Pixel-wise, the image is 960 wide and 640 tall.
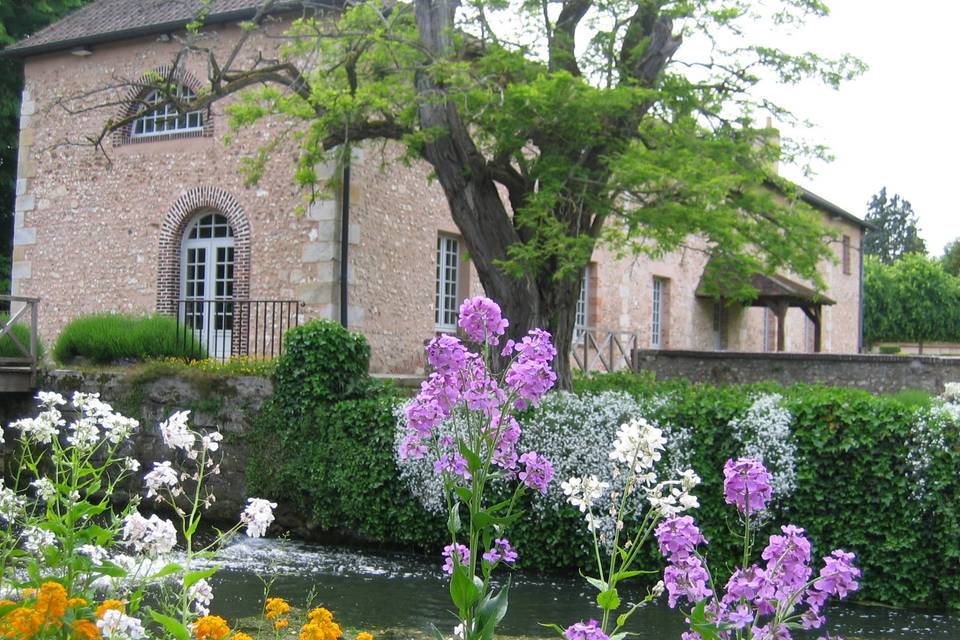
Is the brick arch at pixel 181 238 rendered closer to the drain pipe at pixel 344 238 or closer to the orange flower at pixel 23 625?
the drain pipe at pixel 344 238

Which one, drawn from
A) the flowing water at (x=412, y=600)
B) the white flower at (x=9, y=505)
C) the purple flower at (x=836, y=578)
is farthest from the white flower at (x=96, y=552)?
the flowing water at (x=412, y=600)

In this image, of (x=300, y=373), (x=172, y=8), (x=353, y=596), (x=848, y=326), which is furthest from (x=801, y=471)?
(x=848, y=326)

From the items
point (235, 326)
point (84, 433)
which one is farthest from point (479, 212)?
point (84, 433)

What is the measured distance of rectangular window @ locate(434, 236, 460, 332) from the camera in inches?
629

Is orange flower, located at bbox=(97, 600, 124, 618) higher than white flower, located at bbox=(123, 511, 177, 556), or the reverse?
white flower, located at bbox=(123, 511, 177, 556)

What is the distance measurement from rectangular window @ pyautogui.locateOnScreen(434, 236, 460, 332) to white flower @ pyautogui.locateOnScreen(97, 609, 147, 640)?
519 inches

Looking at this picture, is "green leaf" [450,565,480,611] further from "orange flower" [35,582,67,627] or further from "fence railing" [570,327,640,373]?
"fence railing" [570,327,640,373]

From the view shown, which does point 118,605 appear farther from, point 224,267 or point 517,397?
point 224,267

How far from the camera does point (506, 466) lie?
3117mm

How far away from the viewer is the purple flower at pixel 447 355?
3.03 m

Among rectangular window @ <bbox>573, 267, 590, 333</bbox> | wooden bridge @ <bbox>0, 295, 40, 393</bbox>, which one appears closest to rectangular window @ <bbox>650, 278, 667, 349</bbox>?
rectangular window @ <bbox>573, 267, 590, 333</bbox>

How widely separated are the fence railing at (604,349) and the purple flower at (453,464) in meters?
14.5

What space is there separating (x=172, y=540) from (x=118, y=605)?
640 millimetres

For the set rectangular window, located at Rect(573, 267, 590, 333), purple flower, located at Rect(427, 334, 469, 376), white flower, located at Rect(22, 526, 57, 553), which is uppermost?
rectangular window, located at Rect(573, 267, 590, 333)
